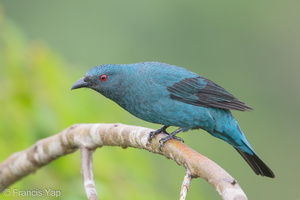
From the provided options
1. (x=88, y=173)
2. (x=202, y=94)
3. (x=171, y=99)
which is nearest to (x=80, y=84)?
(x=171, y=99)

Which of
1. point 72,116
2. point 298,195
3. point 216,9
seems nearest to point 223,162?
point 298,195

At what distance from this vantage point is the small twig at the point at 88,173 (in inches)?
148

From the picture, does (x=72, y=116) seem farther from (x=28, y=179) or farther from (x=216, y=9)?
(x=216, y=9)

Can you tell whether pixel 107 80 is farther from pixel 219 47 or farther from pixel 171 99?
pixel 219 47

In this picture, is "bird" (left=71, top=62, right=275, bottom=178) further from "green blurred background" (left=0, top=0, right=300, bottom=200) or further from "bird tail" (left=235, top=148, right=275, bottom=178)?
"green blurred background" (left=0, top=0, right=300, bottom=200)

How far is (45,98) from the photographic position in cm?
455

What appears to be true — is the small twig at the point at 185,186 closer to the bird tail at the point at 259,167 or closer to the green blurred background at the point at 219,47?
the bird tail at the point at 259,167

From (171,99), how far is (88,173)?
56.1 inches

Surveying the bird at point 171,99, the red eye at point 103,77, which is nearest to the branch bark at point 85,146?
the bird at point 171,99

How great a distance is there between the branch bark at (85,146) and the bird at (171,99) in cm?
40

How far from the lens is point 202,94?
5426 millimetres

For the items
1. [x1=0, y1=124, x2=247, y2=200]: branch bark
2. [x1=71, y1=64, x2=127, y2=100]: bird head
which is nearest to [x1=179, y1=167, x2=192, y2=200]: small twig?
[x1=0, y1=124, x2=247, y2=200]: branch bark

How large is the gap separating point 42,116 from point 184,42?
686cm

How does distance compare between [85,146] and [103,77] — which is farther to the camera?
[103,77]
